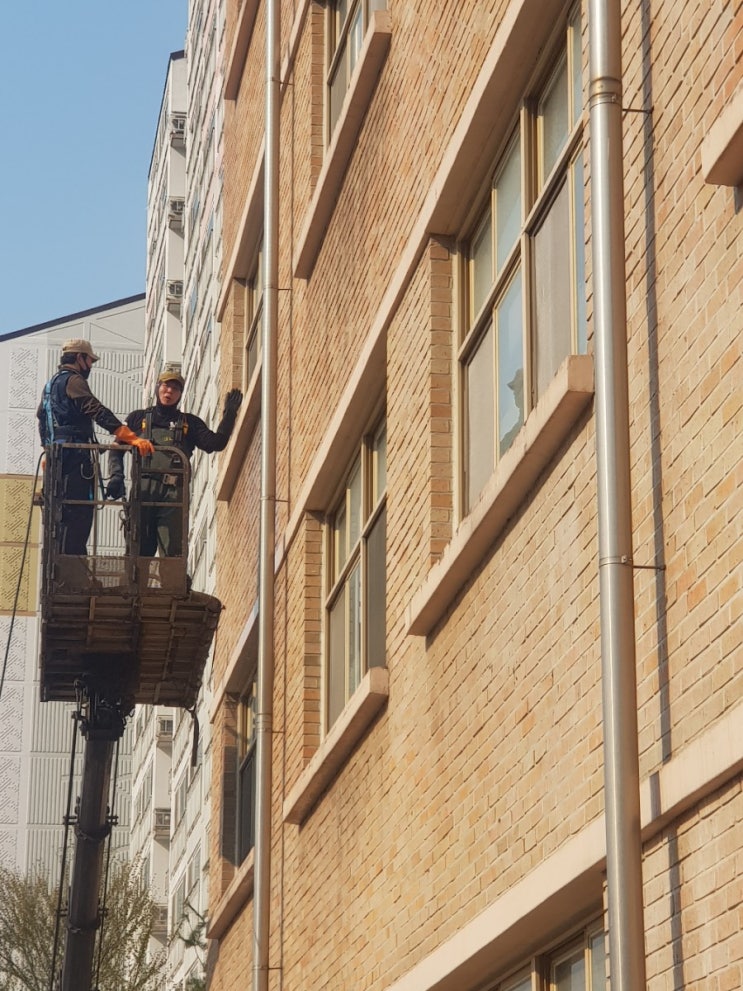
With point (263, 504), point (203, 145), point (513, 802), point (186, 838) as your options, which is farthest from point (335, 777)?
point (203, 145)

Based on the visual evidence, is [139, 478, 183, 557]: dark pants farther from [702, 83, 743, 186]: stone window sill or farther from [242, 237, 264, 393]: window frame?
[702, 83, 743, 186]: stone window sill

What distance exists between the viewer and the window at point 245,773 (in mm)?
17406

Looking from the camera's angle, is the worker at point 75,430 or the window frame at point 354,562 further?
the worker at point 75,430

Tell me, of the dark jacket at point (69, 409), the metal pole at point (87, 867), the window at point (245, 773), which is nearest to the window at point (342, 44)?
the dark jacket at point (69, 409)

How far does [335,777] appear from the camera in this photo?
496 inches

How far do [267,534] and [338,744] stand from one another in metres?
3.52

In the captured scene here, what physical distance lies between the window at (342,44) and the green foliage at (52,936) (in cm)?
2021

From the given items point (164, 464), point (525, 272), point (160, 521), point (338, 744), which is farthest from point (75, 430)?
point (525, 272)

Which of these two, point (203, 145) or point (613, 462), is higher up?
point (203, 145)

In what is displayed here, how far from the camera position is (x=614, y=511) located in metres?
6.61

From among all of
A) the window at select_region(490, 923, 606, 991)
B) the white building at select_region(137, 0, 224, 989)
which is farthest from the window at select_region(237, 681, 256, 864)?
the window at select_region(490, 923, 606, 991)

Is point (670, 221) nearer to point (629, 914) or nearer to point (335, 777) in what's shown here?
point (629, 914)

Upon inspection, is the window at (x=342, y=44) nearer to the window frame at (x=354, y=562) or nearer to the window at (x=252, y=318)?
the window frame at (x=354, y=562)

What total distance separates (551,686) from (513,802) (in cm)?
74
